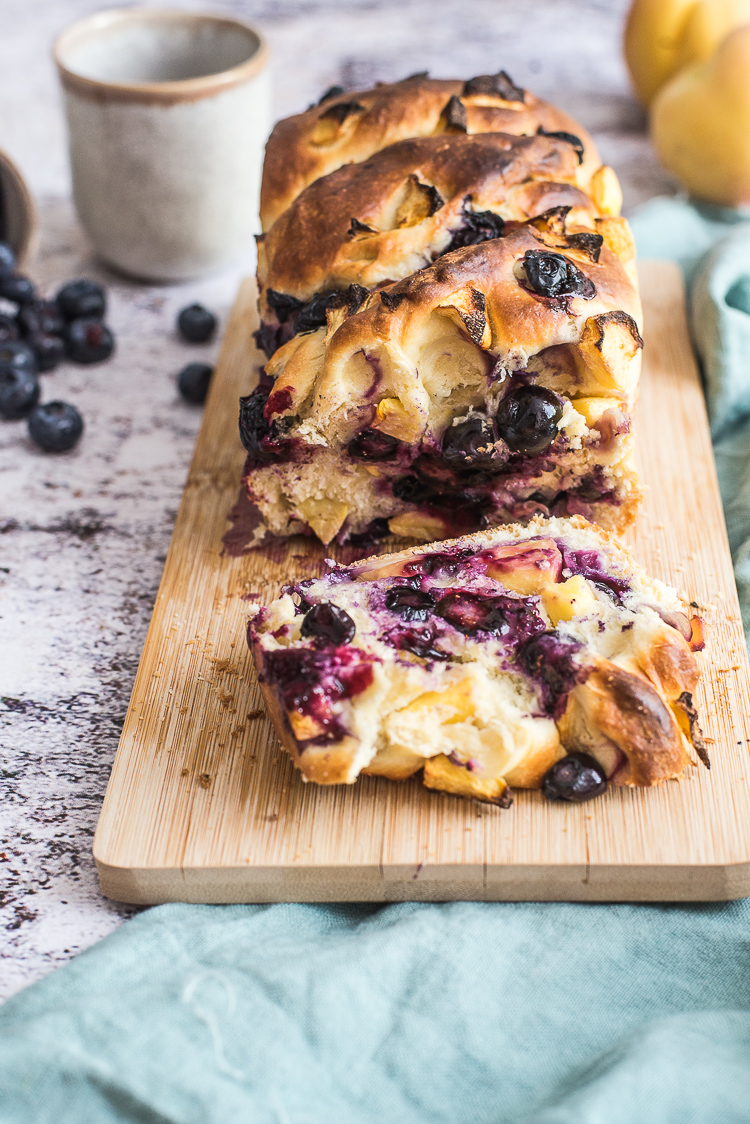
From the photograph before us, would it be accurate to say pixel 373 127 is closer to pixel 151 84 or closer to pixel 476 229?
pixel 476 229

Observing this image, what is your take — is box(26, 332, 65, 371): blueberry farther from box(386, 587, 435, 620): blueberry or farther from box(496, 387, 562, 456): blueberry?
box(386, 587, 435, 620): blueberry

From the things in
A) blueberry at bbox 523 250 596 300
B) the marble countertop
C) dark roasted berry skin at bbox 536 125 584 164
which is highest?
dark roasted berry skin at bbox 536 125 584 164

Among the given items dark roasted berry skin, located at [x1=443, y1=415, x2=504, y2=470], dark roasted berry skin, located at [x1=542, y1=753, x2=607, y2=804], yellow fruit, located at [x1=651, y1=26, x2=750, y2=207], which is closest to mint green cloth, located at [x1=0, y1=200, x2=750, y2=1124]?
dark roasted berry skin, located at [x1=542, y1=753, x2=607, y2=804]

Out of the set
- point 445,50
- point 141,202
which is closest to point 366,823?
point 141,202

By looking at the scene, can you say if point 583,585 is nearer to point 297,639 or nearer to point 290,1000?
point 297,639

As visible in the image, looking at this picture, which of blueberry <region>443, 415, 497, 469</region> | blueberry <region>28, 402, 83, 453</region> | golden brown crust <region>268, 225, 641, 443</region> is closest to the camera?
golden brown crust <region>268, 225, 641, 443</region>

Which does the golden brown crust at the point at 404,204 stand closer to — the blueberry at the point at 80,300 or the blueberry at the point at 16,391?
the blueberry at the point at 16,391
